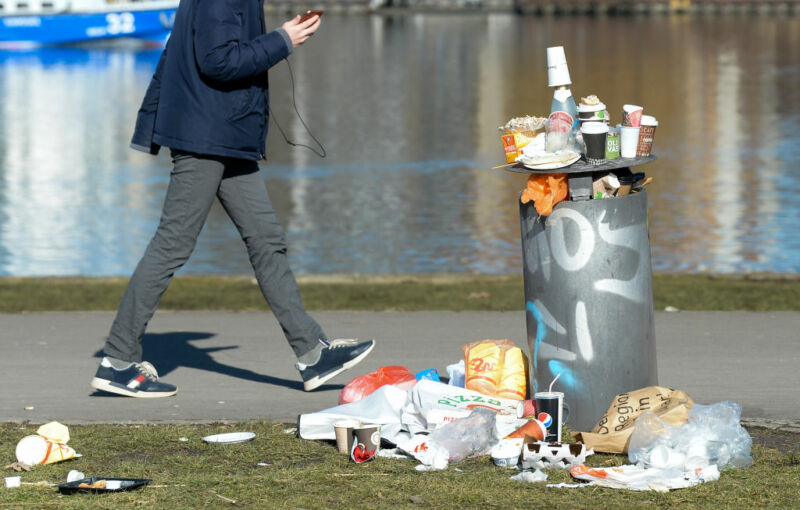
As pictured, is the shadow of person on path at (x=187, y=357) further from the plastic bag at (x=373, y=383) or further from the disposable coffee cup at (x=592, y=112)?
the disposable coffee cup at (x=592, y=112)

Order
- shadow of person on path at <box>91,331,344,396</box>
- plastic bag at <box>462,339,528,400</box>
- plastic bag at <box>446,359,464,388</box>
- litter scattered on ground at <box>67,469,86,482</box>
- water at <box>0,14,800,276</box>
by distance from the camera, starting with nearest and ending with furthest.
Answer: litter scattered on ground at <box>67,469,86,482</box> < plastic bag at <box>462,339,528,400</box> < plastic bag at <box>446,359,464,388</box> < shadow of person on path at <box>91,331,344,396</box> < water at <box>0,14,800,276</box>

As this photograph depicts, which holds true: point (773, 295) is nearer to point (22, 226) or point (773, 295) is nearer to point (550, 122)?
point (550, 122)

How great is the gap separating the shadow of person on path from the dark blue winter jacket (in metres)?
1.12

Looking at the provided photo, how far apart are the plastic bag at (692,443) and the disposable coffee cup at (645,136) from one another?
979mm

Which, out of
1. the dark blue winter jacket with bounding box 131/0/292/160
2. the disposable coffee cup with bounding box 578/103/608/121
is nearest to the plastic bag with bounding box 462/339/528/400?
the disposable coffee cup with bounding box 578/103/608/121

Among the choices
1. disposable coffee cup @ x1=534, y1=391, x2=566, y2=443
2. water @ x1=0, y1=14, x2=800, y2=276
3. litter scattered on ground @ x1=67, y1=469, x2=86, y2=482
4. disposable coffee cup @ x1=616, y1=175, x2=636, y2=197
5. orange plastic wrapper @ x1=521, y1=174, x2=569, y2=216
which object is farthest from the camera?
water @ x1=0, y1=14, x2=800, y2=276

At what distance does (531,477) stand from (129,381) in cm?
203

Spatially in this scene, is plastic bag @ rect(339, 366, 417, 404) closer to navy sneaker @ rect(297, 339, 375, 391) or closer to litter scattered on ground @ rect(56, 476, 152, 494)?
navy sneaker @ rect(297, 339, 375, 391)

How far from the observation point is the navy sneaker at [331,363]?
539 cm

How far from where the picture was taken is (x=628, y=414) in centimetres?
452

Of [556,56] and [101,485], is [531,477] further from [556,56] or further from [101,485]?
[556,56]

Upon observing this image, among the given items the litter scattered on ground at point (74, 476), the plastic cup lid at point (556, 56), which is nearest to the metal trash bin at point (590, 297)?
the plastic cup lid at point (556, 56)

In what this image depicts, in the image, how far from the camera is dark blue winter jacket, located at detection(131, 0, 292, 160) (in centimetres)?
506

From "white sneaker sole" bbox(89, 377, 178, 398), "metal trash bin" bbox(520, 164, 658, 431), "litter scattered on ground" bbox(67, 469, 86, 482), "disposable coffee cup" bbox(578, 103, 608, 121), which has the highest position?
"disposable coffee cup" bbox(578, 103, 608, 121)
